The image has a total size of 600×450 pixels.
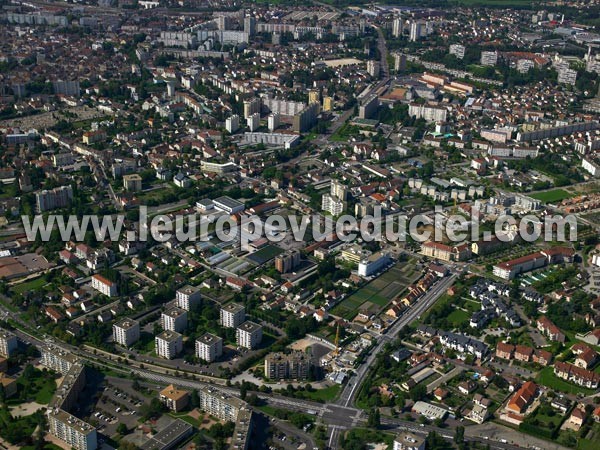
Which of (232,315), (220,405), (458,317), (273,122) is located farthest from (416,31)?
(220,405)

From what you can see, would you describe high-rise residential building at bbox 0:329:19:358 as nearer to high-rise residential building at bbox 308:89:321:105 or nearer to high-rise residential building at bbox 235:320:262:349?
high-rise residential building at bbox 235:320:262:349

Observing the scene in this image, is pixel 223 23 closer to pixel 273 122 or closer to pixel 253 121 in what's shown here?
pixel 253 121

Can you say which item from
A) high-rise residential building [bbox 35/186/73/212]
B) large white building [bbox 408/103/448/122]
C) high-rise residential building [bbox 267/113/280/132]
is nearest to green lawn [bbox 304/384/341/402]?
high-rise residential building [bbox 35/186/73/212]

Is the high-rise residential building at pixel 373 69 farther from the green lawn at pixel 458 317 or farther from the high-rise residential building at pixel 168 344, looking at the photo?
the high-rise residential building at pixel 168 344

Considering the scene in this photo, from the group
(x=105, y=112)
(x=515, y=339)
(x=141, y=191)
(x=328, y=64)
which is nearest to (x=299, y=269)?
(x=515, y=339)

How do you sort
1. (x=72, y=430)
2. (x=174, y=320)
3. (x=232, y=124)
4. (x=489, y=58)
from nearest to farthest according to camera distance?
(x=72, y=430) < (x=174, y=320) < (x=232, y=124) < (x=489, y=58)

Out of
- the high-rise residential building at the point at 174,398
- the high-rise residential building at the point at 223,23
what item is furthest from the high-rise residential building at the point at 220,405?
the high-rise residential building at the point at 223,23
